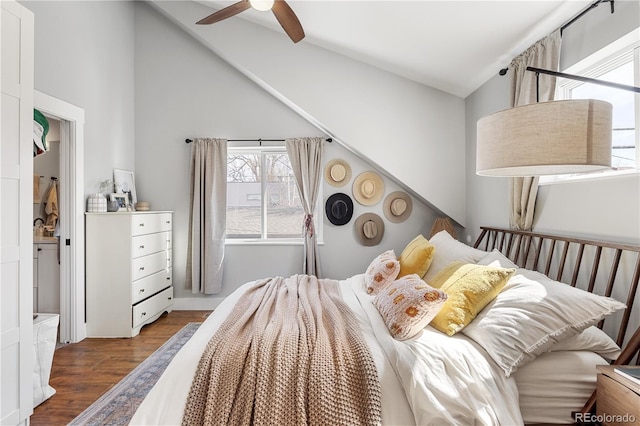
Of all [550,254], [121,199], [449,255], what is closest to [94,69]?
[121,199]

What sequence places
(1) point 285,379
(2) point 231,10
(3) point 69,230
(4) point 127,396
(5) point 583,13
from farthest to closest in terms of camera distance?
(3) point 69,230
(2) point 231,10
(4) point 127,396
(5) point 583,13
(1) point 285,379

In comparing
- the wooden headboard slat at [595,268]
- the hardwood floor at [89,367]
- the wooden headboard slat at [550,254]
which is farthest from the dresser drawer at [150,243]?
the wooden headboard slat at [595,268]

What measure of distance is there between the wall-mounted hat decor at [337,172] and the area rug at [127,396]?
2.50 metres

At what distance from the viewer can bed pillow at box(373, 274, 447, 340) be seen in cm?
171

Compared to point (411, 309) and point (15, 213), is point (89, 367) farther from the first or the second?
point (411, 309)

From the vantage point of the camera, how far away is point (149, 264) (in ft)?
12.5

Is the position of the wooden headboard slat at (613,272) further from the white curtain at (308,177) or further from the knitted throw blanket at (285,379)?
the white curtain at (308,177)

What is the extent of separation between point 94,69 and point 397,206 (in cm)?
369

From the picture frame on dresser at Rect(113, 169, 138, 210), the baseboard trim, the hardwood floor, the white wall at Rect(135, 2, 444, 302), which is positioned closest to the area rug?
the hardwood floor

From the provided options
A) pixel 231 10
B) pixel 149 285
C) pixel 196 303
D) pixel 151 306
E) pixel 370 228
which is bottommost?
pixel 196 303

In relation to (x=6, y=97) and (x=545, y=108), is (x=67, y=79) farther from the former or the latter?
(x=545, y=108)

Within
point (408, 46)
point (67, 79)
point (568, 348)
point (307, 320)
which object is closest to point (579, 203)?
point (568, 348)

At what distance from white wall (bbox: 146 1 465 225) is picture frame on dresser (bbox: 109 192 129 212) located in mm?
1976

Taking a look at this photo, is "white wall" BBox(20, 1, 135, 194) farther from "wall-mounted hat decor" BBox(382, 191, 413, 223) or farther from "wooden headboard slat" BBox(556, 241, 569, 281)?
"wooden headboard slat" BBox(556, 241, 569, 281)
